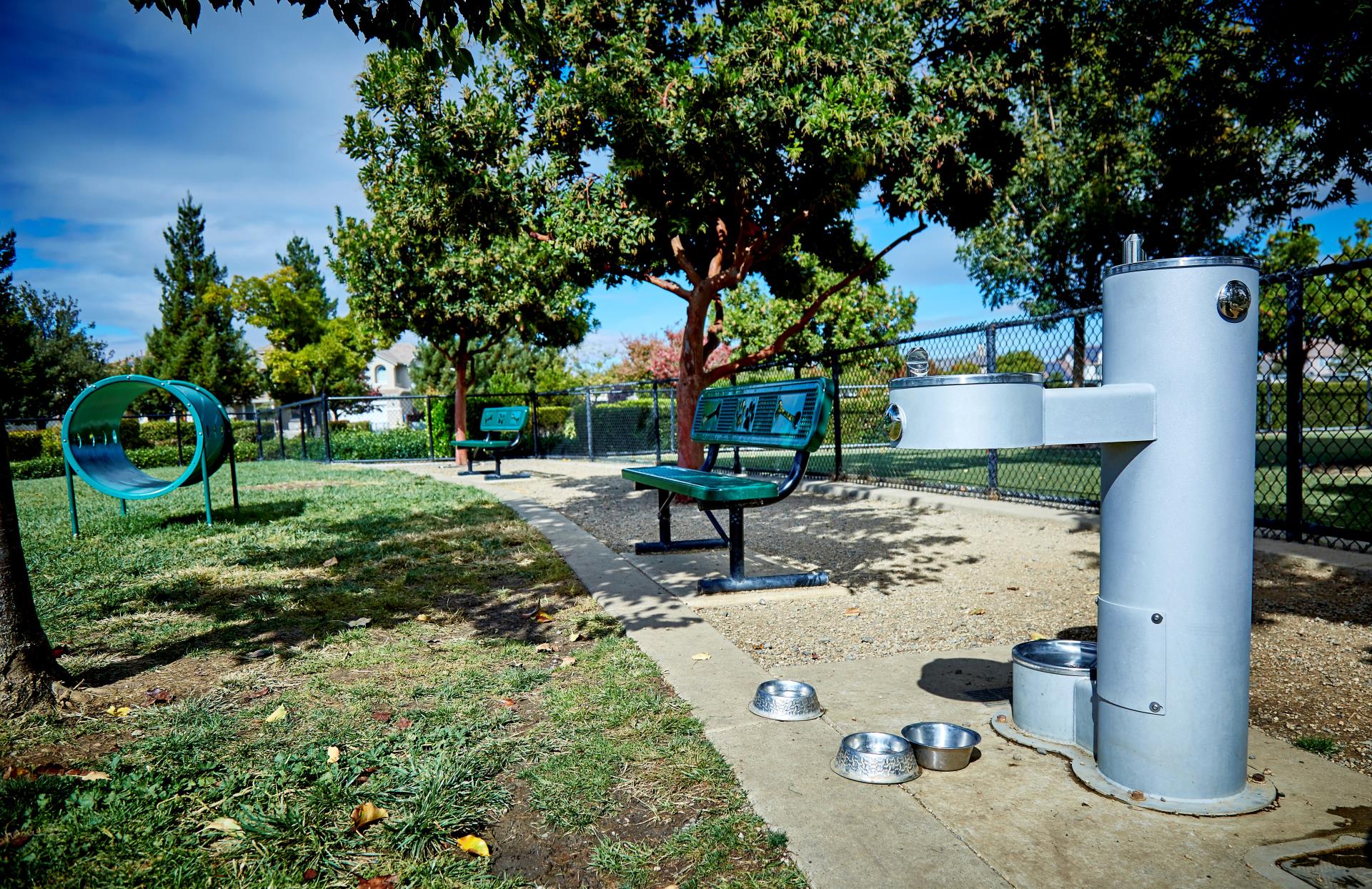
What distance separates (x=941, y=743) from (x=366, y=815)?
70.7 inches

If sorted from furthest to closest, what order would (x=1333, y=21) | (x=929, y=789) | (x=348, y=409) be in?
(x=348, y=409) → (x=1333, y=21) → (x=929, y=789)

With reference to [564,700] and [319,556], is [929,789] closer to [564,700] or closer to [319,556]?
[564,700]

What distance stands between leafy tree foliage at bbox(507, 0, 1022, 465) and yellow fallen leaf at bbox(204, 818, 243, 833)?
6.48 m

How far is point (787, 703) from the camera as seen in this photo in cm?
297

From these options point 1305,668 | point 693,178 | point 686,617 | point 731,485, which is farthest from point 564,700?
point 693,178

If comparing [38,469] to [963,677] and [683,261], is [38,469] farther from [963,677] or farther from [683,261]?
[963,677]

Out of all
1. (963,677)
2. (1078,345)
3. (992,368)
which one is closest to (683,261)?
(992,368)

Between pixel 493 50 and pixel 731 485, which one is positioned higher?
pixel 493 50

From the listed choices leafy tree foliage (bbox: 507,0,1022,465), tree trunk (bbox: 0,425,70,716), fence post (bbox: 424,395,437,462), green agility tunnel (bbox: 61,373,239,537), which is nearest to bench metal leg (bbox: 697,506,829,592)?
tree trunk (bbox: 0,425,70,716)

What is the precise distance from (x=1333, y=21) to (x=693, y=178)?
7082 millimetres

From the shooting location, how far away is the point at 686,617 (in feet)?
14.5

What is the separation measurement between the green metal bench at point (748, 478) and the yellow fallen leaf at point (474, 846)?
2.75m

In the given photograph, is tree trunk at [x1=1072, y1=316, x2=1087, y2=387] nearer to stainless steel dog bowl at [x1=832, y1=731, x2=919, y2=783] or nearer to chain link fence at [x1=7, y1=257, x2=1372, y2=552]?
chain link fence at [x1=7, y1=257, x2=1372, y2=552]

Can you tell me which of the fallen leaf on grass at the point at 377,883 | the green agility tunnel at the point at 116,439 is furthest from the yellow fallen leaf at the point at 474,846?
the green agility tunnel at the point at 116,439
